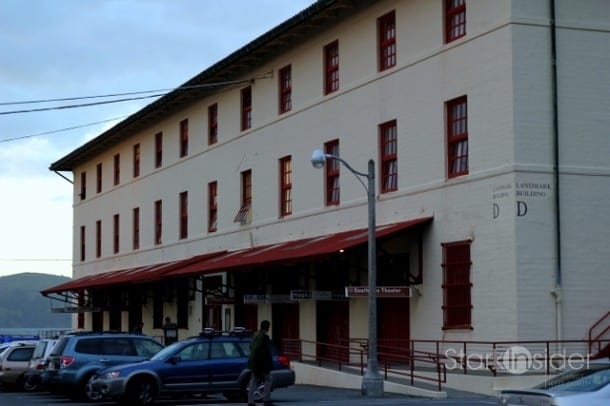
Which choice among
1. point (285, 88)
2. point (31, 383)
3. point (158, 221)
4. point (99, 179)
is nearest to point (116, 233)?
point (99, 179)

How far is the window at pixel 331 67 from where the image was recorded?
3616cm

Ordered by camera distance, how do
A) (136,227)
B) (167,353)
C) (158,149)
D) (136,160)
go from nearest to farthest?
(167,353), (158,149), (136,227), (136,160)

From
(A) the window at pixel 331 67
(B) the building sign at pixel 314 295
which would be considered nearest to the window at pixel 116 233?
(A) the window at pixel 331 67

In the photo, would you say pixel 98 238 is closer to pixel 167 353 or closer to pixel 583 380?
pixel 167 353

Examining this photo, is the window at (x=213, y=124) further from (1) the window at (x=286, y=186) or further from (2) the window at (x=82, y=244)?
(2) the window at (x=82, y=244)

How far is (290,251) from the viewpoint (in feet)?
113

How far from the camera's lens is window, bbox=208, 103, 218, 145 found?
A: 46125 millimetres

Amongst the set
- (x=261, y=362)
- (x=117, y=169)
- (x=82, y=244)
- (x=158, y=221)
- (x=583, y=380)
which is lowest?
(x=261, y=362)

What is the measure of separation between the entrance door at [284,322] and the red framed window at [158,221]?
42.8 ft

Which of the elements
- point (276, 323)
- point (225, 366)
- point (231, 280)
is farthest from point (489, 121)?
point (231, 280)

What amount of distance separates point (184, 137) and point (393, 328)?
2002 centimetres

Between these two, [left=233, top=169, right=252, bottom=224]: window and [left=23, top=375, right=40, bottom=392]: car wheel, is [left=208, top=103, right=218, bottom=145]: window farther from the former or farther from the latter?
[left=23, top=375, right=40, bottom=392]: car wheel

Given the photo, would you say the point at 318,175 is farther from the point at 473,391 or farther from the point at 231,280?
the point at 473,391

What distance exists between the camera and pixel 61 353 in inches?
1085
